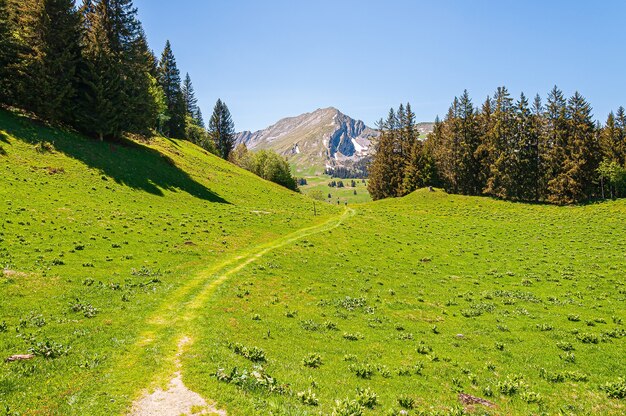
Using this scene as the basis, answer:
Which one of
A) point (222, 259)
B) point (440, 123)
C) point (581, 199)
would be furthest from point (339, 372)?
point (440, 123)

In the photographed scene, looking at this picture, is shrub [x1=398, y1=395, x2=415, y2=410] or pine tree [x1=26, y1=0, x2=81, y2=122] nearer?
shrub [x1=398, y1=395, x2=415, y2=410]

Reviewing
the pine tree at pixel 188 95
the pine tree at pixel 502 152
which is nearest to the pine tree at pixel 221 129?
the pine tree at pixel 188 95

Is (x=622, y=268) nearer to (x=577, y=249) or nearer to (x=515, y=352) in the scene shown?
(x=577, y=249)

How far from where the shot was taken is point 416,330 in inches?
832

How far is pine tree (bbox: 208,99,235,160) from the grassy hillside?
2543 inches

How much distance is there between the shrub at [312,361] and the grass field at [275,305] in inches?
2.4

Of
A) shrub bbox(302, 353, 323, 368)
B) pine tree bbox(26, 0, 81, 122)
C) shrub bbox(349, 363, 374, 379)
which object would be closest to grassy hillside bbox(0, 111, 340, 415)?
pine tree bbox(26, 0, 81, 122)

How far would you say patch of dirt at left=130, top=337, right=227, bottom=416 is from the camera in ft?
34.6

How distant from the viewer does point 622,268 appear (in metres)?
34.5

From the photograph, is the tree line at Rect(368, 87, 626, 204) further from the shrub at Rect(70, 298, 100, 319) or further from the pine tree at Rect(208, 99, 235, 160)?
the shrub at Rect(70, 298, 100, 319)

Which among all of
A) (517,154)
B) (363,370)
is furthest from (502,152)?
(363,370)

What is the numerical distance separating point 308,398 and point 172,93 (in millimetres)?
123851

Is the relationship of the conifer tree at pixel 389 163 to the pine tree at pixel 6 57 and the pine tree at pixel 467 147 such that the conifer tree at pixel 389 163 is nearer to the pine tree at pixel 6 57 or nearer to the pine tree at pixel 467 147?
the pine tree at pixel 467 147

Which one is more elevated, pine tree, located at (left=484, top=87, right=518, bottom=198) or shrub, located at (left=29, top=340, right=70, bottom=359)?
pine tree, located at (left=484, top=87, right=518, bottom=198)
